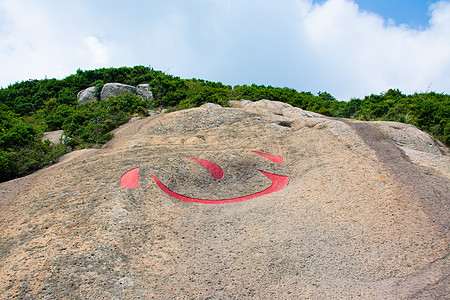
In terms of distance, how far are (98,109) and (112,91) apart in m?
8.75

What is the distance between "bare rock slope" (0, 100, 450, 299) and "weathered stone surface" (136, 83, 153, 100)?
20.9 metres

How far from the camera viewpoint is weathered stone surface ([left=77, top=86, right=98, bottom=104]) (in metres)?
32.4

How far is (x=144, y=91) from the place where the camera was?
33000 mm

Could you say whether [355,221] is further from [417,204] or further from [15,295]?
[15,295]

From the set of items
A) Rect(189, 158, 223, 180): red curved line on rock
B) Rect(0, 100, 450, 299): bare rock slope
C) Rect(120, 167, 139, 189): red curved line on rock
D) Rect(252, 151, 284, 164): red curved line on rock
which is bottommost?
Rect(0, 100, 450, 299): bare rock slope

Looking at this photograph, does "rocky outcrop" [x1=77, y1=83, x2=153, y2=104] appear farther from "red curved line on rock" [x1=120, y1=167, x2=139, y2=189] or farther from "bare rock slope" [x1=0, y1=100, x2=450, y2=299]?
"red curved line on rock" [x1=120, y1=167, x2=139, y2=189]

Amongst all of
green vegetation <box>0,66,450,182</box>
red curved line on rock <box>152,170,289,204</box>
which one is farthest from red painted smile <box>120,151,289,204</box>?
green vegetation <box>0,66,450,182</box>

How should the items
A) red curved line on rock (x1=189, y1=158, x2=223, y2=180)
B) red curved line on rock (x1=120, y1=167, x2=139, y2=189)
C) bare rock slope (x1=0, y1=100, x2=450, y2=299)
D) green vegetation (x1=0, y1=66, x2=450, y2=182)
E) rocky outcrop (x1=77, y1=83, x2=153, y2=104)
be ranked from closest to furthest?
1. bare rock slope (x1=0, y1=100, x2=450, y2=299)
2. red curved line on rock (x1=120, y1=167, x2=139, y2=189)
3. red curved line on rock (x1=189, y1=158, x2=223, y2=180)
4. green vegetation (x1=0, y1=66, x2=450, y2=182)
5. rocky outcrop (x1=77, y1=83, x2=153, y2=104)

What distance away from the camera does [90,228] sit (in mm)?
7453

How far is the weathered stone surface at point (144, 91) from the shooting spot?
32397 millimetres

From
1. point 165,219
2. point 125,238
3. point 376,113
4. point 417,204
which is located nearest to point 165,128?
point 165,219

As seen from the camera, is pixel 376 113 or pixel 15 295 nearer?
pixel 15 295

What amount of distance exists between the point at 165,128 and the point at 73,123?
9.30 metres

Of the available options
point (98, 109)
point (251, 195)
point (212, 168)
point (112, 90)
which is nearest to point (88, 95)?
point (112, 90)
